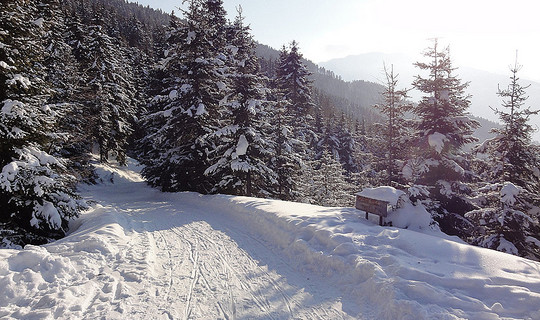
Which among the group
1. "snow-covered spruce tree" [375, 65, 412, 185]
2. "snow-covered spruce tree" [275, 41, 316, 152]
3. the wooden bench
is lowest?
the wooden bench

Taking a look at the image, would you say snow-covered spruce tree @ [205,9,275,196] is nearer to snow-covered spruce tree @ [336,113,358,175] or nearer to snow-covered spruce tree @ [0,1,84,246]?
snow-covered spruce tree @ [0,1,84,246]

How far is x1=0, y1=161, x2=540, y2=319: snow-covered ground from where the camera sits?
4645mm

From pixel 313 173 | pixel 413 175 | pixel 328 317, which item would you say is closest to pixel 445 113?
pixel 413 175

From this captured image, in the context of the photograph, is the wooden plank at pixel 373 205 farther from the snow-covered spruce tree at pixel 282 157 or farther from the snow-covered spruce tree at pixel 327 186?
the snow-covered spruce tree at pixel 327 186

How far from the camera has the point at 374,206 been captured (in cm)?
837

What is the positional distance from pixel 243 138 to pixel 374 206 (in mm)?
9181

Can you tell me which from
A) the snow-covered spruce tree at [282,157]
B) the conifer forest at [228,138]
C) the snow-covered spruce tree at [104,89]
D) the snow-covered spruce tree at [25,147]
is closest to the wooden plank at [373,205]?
the conifer forest at [228,138]

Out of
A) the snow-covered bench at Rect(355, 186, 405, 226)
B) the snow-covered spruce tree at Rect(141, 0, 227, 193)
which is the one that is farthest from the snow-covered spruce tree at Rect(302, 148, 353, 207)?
the snow-covered bench at Rect(355, 186, 405, 226)

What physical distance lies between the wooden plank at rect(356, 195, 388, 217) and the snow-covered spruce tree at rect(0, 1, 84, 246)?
28.9 ft

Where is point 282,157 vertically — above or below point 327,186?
above

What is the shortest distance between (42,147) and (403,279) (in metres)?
10.2

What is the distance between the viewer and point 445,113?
12828 mm

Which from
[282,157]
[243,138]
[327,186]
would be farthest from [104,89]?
[327,186]

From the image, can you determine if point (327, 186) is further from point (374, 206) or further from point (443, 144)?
point (374, 206)
